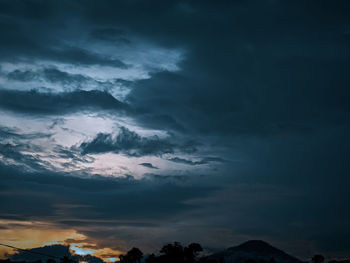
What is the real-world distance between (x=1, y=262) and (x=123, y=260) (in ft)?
228

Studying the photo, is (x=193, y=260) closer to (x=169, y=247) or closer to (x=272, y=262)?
(x=169, y=247)

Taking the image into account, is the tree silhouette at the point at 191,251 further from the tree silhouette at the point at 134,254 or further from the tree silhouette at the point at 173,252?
the tree silhouette at the point at 134,254

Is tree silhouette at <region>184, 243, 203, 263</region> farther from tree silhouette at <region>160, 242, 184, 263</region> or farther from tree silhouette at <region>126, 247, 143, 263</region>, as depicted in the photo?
tree silhouette at <region>126, 247, 143, 263</region>

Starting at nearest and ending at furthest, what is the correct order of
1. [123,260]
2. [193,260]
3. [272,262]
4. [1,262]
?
1. [1,262]
2. [193,260]
3. [272,262]
4. [123,260]

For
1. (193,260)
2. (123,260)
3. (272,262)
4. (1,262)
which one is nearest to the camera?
(1,262)

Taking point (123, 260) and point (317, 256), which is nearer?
point (317, 256)

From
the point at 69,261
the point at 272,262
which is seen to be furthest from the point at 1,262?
the point at 272,262

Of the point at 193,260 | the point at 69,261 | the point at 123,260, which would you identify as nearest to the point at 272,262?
the point at 193,260

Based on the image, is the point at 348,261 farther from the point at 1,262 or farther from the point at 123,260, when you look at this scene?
the point at 1,262

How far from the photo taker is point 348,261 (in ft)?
432

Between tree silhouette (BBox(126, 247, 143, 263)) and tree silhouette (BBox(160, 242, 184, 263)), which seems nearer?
tree silhouette (BBox(160, 242, 184, 263))

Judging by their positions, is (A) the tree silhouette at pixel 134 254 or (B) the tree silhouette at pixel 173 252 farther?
(A) the tree silhouette at pixel 134 254

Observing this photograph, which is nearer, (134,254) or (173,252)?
(173,252)

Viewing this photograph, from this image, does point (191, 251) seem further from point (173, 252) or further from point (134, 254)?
point (134, 254)
